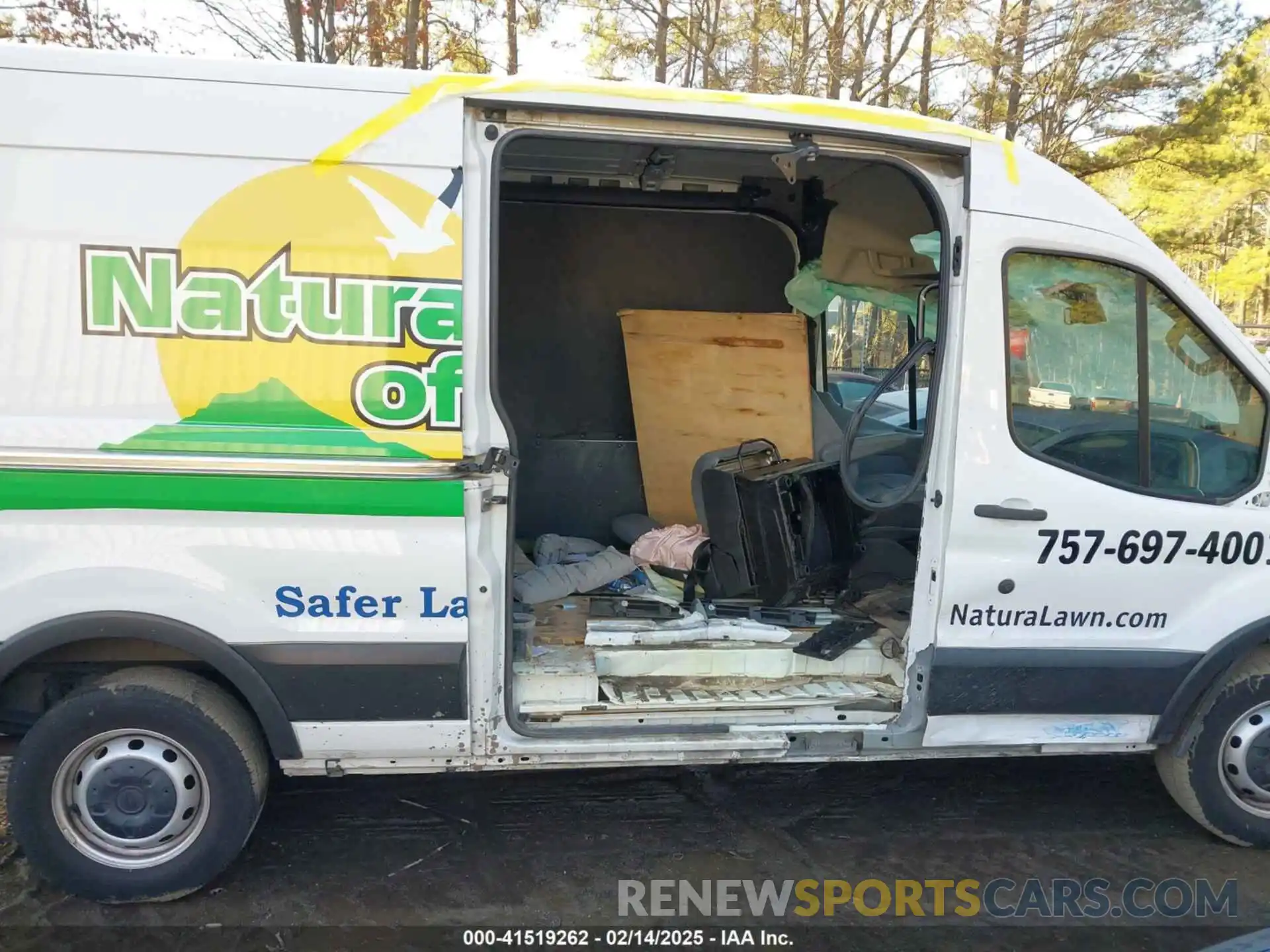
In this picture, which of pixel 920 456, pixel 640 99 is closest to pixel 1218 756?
pixel 920 456

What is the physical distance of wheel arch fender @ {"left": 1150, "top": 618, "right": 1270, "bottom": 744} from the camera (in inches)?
122

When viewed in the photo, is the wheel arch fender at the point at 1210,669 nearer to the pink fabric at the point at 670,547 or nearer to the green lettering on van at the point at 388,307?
the pink fabric at the point at 670,547

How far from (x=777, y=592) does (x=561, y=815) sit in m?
1.31

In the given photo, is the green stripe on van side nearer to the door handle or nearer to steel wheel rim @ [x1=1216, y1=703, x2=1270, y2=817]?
the door handle

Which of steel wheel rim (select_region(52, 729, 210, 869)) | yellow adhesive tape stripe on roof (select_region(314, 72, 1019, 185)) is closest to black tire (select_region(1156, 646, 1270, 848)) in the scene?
yellow adhesive tape stripe on roof (select_region(314, 72, 1019, 185))

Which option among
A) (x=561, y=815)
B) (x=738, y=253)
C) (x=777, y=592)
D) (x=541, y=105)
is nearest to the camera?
(x=541, y=105)

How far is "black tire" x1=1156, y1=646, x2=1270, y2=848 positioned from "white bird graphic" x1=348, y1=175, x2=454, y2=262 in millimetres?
3014

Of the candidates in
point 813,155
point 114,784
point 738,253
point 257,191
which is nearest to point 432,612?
point 114,784

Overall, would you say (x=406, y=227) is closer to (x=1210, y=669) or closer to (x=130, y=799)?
(x=130, y=799)

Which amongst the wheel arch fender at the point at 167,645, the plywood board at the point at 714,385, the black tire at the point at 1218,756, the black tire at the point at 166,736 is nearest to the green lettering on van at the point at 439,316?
the wheel arch fender at the point at 167,645

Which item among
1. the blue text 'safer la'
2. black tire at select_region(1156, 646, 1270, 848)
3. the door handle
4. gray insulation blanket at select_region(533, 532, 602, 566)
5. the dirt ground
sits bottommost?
the dirt ground

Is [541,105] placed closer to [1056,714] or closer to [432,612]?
[432,612]

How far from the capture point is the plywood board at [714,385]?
5152 mm

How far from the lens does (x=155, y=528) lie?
8.39ft
